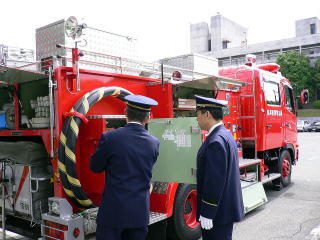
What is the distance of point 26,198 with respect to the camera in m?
3.86

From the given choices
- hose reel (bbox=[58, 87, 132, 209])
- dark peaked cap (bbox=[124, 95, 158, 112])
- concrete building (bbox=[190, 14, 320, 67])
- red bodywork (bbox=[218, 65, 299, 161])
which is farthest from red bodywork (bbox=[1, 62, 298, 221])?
concrete building (bbox=[190, 14, 320, 67])

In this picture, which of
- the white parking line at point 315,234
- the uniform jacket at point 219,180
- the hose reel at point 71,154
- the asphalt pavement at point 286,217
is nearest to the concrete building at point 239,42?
the asphalt pavement at point 286,217

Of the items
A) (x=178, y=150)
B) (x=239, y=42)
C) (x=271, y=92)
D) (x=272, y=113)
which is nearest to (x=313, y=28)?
(x=239, y=42)

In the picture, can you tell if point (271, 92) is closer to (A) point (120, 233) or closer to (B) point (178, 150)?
(B) point (178, 150)

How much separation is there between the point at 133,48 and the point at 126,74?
22.0 inches

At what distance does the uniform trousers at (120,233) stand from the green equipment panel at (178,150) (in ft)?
3.12

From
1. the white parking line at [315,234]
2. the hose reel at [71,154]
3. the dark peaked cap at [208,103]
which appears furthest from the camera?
the white parking line at [315,234]

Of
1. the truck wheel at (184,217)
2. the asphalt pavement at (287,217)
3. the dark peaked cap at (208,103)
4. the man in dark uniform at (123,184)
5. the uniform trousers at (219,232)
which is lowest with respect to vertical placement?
the asphalt pavement at (287,217)

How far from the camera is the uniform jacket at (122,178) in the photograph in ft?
9.14

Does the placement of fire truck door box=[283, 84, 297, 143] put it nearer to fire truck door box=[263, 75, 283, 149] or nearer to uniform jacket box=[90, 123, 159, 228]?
→ fire truck door box=[263, 75, 283, 149]

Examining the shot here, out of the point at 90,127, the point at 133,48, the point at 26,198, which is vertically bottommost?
the point at 26,198

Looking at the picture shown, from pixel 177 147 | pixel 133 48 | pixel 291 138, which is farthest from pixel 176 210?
pixel 291 138

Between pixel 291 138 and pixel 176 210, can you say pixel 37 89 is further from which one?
pixel 291 138

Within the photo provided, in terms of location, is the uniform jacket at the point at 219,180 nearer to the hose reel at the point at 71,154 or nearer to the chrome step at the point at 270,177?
the hose reel at the point at 71,154
